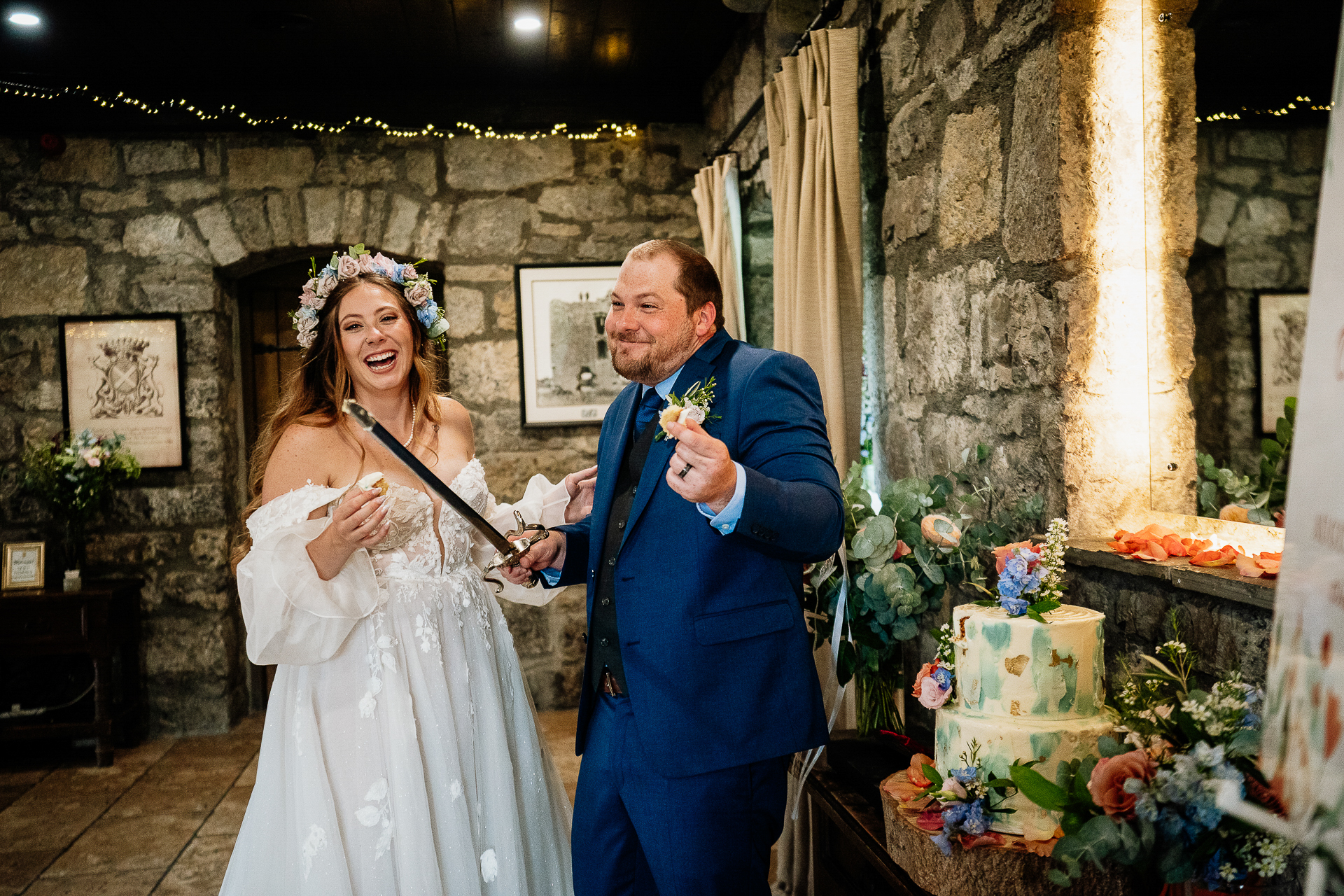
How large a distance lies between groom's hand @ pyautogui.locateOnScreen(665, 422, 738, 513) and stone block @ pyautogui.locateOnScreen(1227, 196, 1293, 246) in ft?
3.08

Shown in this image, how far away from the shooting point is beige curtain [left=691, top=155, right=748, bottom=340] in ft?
14.0

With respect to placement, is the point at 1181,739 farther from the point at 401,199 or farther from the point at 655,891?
the point at 401,199

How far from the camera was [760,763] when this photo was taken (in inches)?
64.0

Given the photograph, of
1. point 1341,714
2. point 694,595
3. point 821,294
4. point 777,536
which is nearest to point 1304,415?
point 1341,714

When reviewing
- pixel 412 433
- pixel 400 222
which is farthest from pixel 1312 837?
pixel 400 222

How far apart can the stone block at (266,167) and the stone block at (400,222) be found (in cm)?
48

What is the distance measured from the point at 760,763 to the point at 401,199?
3.98 meters

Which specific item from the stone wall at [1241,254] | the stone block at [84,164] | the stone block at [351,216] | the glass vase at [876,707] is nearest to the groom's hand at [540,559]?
the glass vase at [876,707]

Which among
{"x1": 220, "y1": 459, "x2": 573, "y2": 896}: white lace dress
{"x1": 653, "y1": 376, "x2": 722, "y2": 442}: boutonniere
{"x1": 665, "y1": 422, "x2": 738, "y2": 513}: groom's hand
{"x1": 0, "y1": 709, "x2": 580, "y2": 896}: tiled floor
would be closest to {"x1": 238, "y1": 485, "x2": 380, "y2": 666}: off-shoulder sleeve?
{"x1": 220, "y1": 459, "x2": 573, "y2": 896}: white lace dress

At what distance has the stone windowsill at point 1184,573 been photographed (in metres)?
1.31

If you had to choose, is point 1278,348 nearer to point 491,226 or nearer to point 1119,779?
point 1119,779

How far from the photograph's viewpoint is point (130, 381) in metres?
4.65

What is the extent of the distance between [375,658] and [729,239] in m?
2.90

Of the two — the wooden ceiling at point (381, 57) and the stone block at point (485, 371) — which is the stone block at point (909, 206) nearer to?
the wooden ceiling at point (381, 57)
